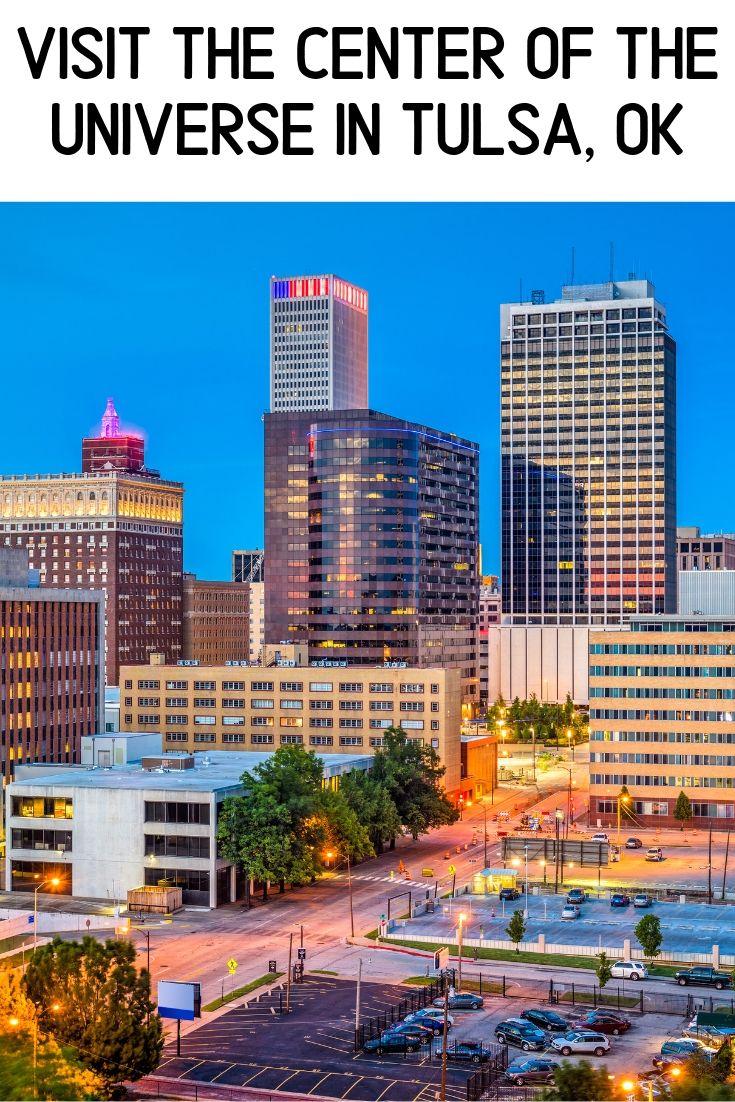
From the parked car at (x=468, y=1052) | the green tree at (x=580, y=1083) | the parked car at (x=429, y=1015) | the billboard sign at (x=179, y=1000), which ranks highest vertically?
the green tree at (x=580, y=1083)

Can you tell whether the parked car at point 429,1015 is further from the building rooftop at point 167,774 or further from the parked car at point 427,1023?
the building rooftop at point 167,774

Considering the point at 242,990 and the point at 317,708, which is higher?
the point at 317,708

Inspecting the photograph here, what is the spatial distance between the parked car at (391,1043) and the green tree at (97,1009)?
12274 millimetres

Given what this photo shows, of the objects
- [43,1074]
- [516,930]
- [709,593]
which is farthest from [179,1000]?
[709,593]

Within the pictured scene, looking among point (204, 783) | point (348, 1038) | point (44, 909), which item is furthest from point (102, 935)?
point (348, 1038)

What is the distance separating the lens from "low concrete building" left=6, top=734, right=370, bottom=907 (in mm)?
103250

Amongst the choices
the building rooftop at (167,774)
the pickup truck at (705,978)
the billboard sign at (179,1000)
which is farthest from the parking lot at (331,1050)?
the building rooftop at (167,774)

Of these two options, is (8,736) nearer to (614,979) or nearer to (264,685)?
(264,685)

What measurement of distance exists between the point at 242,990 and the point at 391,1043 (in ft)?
44.1

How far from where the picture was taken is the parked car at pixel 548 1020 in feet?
232

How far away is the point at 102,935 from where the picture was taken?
92188mm

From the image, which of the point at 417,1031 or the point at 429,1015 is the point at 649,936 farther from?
the point at 417,1031

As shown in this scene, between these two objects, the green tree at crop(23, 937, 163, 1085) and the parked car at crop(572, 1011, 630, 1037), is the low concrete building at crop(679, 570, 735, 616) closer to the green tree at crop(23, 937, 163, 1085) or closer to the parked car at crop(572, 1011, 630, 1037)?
the parked car at crop(572, 1011, 630, 1037)

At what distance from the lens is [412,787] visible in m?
130
